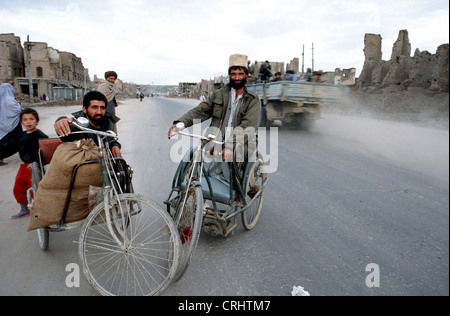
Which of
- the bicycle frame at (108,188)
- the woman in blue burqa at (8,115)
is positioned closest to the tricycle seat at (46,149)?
the bicycle frame at (108,188)

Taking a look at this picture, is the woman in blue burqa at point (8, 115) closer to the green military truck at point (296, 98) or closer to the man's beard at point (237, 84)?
the man's beard at point (237, 84)

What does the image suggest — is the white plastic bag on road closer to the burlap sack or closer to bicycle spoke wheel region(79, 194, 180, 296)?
bicycle spoke wheel region(79, 194, 180, 296)

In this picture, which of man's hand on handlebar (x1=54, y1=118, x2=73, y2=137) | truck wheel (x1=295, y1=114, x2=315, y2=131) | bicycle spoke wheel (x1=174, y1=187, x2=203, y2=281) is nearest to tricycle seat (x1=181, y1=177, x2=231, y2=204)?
bicycle spoke wheel (x1=174, y1=187, x2=203, y2=281)

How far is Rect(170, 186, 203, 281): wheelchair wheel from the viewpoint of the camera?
226 cm

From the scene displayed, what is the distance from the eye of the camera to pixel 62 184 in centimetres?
239

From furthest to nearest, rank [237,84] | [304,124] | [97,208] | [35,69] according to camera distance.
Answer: [35,69] < [304,124] < [237,84] < [97,208]

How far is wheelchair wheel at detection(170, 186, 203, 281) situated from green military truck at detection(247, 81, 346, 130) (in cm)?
839

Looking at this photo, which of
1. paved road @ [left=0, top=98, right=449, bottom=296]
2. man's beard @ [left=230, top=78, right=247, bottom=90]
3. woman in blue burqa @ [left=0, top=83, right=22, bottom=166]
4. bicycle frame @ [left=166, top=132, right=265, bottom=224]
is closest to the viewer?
paved road @ [left=0, top=98, right=449, bottom=296]

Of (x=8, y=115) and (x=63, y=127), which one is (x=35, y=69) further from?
(x=63, y=127)

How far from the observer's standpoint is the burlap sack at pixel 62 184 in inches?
93.1

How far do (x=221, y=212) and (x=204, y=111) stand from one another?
112cm

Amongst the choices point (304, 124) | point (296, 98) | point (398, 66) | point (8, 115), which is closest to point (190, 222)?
point (8, 115)

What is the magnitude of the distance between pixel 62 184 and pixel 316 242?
95.5 inches
